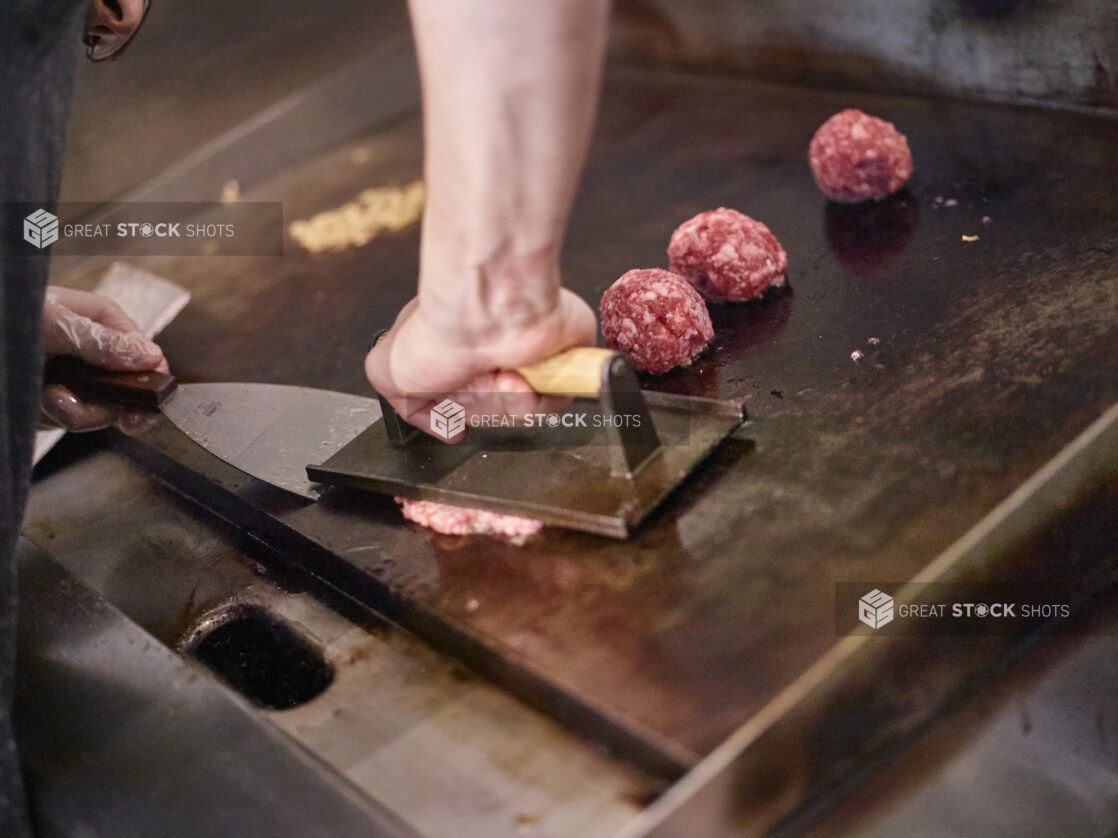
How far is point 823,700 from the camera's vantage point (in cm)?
130

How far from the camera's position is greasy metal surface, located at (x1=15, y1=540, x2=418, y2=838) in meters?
1.40

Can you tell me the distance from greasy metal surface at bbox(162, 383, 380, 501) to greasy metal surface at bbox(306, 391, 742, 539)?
11cm

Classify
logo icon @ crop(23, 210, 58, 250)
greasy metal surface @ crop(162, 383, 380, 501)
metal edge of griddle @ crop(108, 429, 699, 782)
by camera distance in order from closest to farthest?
metal edge of griddle @ crop(108, 429, 699, 782) < logo icon @ crop(23, 210, 58, 250) < greasy metal surface @ crop(162, 383, 380, 501)

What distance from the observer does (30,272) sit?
1.53m

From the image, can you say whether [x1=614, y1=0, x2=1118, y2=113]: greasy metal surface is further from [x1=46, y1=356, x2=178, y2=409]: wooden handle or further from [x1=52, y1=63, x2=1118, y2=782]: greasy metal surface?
[x1=46, y1=356, x2=178, y2=409]: wooden handle

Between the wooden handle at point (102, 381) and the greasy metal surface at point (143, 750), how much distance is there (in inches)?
19.9

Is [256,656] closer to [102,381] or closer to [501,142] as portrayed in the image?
[102,381]

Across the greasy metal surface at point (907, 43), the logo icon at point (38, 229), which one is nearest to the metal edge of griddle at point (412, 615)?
the logo icon at point (38, 229)

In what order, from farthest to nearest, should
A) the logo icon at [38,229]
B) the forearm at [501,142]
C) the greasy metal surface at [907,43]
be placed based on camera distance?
the greasy metal surface at [907,43] → the logo icon at [38,229] → the forearm at [501,142]

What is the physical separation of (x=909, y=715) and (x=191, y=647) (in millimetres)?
1170

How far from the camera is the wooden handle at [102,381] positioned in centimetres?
220

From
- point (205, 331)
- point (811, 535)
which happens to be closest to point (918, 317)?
point (811, 535)

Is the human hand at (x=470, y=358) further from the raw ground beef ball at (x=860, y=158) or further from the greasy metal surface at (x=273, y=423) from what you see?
the raw ground beef ball at (x=860, y=158)

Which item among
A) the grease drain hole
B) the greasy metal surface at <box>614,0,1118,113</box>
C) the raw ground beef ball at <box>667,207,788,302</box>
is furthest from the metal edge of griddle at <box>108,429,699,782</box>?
the greasy metal surface at <box>614,0,1118,113</box>
